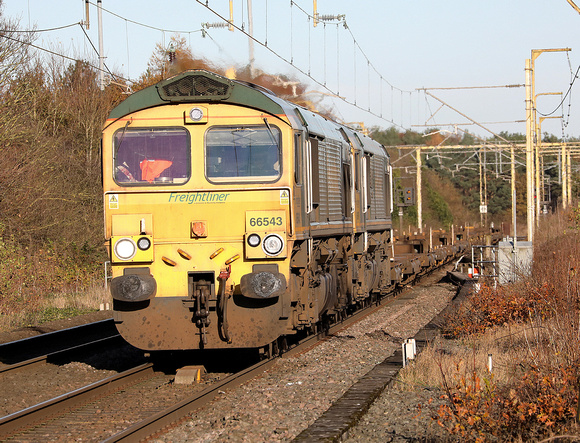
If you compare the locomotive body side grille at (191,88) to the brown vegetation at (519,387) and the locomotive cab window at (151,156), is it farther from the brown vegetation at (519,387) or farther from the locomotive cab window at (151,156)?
the brown vegetation at (519,387)

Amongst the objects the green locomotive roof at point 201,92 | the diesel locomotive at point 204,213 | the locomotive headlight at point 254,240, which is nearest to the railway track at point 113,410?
the diesel locomotive at point 204,213

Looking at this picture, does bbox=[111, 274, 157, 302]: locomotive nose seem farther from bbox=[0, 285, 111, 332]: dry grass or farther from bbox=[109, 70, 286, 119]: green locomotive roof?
bbox=[0, 285, 111, 332]: dry grass

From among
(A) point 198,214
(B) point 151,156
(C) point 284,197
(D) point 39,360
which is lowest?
(D) point 39,360

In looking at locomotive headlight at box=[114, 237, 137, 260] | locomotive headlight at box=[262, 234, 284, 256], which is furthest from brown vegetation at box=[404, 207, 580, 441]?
locomotive headlight at box=[114, 237, 137, 260]

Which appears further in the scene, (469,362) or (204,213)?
(204,213)

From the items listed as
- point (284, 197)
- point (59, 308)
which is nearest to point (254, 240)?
point (284, 197)

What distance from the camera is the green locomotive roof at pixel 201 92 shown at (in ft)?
32.7

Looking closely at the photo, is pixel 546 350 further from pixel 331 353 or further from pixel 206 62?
pixel 206 62

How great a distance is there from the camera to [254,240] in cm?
964

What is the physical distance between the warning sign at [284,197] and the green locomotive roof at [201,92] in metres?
1.11

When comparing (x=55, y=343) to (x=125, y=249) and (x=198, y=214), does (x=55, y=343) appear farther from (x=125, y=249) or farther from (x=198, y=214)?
(x=198, y=214)

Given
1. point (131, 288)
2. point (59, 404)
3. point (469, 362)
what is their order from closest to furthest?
1. point (59, 404)
2. point (131, 288)
3. point (469, 362)

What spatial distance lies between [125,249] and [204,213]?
41.0 inches

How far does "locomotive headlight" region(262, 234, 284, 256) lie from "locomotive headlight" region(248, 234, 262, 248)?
78mm
